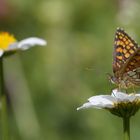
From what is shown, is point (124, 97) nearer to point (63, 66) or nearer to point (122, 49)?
point (122, 49)

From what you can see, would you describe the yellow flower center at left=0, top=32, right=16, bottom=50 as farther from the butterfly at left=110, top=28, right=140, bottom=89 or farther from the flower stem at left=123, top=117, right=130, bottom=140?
the flower stem at left=123, top=117, right=130, bottom=140

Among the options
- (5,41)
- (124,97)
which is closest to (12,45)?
(5,41)

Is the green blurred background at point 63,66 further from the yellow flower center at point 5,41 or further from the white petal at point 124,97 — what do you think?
the white petal at point 124,97

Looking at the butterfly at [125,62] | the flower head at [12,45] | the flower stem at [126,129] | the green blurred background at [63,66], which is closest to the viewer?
the flower stem at [126,129]

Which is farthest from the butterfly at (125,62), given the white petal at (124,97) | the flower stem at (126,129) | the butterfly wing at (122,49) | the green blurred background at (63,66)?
the green blurred background at (63,66)

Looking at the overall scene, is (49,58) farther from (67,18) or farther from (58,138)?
(58,138)
